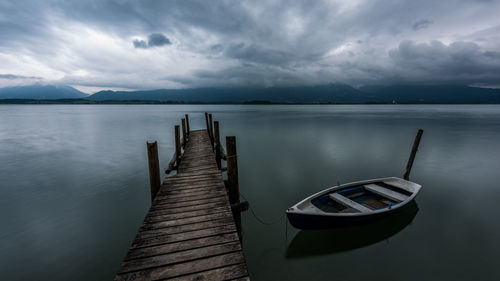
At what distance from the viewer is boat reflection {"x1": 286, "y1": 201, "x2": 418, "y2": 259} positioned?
8.20 meters

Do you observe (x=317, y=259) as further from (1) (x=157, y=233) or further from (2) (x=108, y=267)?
(2) (x=108, y=267)

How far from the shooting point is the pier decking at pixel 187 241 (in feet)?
14.1

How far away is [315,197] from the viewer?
9.22 metres

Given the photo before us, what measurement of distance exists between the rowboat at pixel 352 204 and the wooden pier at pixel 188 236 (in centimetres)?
256

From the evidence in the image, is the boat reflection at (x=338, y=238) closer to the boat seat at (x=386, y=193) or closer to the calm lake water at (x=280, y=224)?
the calm lake water at (x=280, y=224)

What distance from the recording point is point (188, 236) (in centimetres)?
535

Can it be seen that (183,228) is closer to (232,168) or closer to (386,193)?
(232,168)

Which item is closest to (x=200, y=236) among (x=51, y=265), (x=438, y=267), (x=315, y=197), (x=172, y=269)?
(x=172, y=269)

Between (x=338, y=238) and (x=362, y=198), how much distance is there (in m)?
3.08

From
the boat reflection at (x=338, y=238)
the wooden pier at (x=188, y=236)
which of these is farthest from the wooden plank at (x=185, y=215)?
the boat reflection at (x=338, y=238)

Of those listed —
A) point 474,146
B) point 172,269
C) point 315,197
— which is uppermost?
point 172,269

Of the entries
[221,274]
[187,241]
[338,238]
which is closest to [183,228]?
[187,241]

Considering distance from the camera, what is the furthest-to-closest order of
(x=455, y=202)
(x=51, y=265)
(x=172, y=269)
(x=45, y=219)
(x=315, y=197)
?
(x=455, y=202), (x=45, y=219), (x=315, y=197), (x=51, y=265), (x=172, y=269)

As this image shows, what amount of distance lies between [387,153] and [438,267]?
18.8m
